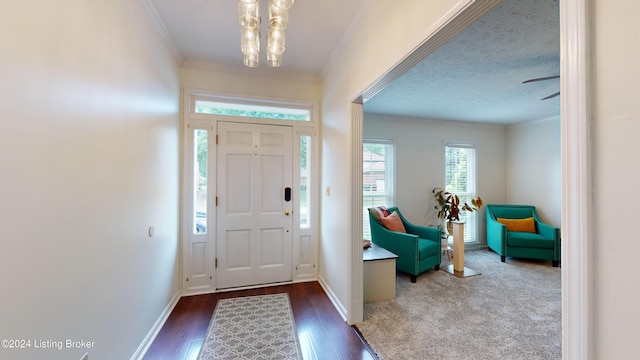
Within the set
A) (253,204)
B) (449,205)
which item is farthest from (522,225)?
Result: (253,204)

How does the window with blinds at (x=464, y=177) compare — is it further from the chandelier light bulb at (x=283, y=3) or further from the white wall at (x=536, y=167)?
the chandelier light bulb at (x=283, y=3)

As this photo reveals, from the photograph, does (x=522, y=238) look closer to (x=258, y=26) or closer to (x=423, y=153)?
(x=423, y=153)

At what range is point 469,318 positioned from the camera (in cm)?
231

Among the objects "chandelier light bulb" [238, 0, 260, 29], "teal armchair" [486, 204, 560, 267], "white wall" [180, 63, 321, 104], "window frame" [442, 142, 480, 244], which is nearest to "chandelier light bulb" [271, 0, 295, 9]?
"chandelier light bulb" [238, 0, 260, 29]

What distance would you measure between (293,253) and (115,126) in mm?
2277

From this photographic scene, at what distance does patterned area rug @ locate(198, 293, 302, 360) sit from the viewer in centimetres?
182

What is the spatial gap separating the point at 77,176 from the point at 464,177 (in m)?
5.45

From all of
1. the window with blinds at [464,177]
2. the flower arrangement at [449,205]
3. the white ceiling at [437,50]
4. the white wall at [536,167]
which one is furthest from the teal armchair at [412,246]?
the white wall at [536,167]

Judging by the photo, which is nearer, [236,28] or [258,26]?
[258,26]

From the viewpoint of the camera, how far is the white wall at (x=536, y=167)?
414 cm

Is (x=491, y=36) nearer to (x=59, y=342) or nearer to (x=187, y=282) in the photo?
(x=59, y=342)

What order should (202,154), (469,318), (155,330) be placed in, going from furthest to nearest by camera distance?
(202,154) → (469,318) → (155,330)

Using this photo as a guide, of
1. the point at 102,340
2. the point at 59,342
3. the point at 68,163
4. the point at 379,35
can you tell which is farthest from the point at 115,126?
the point at 379,35

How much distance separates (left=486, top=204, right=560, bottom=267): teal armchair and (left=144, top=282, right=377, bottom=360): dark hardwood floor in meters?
3.31
